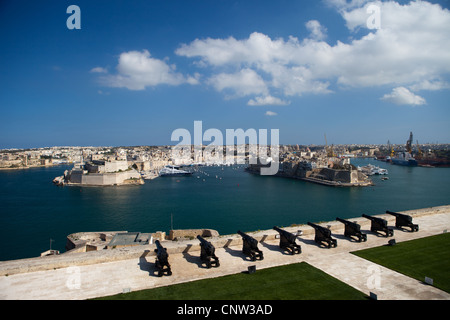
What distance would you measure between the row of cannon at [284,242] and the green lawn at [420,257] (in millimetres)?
662

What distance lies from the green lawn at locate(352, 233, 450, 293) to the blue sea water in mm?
11631

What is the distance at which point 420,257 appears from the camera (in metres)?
5.80

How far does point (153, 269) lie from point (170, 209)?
1987cm

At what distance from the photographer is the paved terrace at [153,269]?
14.1ft

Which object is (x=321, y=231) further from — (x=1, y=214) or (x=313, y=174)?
(x=313, y=174)

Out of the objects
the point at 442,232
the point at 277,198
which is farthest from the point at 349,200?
the point at 442,232

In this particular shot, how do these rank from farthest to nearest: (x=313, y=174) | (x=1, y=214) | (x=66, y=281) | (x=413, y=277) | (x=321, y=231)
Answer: (x=313, y=174)
(x=1, y=214)
(x=321, y=231)
(x=413, y=277)
(x=66, y=281)

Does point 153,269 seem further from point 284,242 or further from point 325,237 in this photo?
point 325,237

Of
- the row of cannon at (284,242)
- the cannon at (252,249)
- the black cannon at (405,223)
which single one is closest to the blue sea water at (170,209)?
the black cannon at (405,223)

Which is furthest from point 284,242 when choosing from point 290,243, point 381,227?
point 381,227

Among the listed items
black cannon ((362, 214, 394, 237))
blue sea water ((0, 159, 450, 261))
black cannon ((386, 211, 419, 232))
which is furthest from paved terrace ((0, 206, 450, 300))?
blue sea water ((0, 159, 450, 261))

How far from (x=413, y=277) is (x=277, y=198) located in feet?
84.3

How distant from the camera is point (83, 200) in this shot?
1193 inches

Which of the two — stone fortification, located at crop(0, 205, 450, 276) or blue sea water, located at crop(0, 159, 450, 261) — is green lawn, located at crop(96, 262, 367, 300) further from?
blue sea water, located at crop(0, 159, 450, 261)
